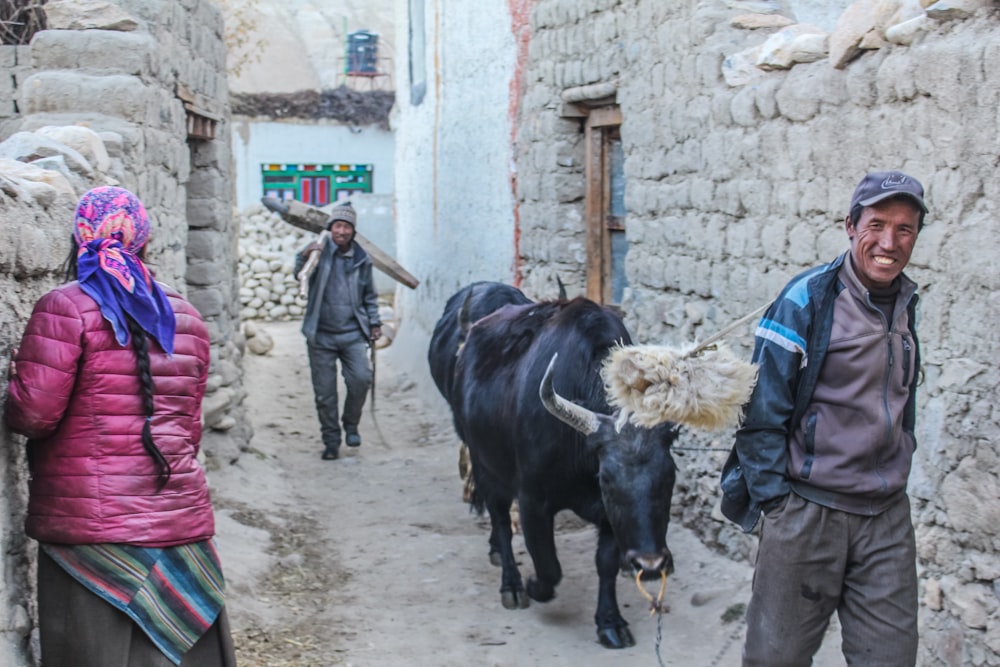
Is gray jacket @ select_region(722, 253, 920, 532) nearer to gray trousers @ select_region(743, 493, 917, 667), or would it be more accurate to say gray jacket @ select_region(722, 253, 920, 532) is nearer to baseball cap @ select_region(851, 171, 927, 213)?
gray trousers @ select_region(743, 493, 917, 667)

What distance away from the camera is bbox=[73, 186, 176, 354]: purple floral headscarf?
3127 millimetres

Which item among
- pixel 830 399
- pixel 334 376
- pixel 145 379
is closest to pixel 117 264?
pixel 145 379

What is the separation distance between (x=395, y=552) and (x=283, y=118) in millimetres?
19358

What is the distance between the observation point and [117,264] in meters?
3.16

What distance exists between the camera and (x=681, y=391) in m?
3.29

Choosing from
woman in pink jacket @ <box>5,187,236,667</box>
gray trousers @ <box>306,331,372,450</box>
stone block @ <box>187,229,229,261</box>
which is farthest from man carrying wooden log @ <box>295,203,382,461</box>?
woman in pink jacket @ <box>5,187,236,667</box>

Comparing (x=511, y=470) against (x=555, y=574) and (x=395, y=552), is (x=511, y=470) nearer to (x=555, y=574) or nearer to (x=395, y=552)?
(x=555, y=574)

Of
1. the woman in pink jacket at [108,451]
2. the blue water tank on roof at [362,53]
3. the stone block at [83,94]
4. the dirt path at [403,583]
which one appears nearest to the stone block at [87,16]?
the stone block at [83,94]

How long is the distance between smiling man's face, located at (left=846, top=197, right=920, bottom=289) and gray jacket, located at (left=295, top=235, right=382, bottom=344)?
6.47 metres

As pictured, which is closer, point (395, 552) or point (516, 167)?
point (395, 552)

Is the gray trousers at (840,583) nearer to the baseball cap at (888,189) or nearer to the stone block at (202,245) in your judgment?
the baseball cap at (888,189)

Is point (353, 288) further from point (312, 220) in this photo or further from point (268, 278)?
point (268, 278)

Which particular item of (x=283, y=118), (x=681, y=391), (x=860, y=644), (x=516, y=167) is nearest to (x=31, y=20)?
(x=516, y=167)

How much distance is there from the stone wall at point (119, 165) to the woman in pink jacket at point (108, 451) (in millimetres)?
130
